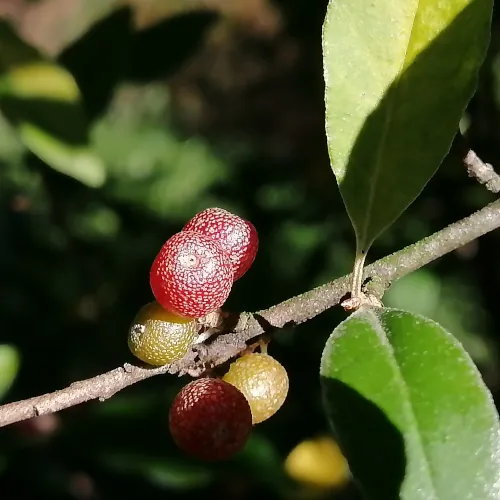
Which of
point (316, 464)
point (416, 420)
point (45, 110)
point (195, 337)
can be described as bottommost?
point (416, 420)

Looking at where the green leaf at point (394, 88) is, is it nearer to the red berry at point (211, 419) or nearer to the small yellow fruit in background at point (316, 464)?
the red berry at point (211, 419)

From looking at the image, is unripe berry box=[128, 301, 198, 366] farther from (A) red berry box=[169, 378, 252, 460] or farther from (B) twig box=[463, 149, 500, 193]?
(B) twig box=[463, 149, 500, 193]

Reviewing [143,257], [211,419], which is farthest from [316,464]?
[211,419]

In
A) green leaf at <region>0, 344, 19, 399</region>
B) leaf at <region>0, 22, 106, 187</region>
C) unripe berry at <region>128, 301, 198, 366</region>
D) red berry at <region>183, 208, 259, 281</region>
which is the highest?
leaf at <region>0, 22, 106, 187</region>

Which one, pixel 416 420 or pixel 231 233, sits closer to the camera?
pixel 416 420

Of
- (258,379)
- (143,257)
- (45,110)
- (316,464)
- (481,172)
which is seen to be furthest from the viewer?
(143,257)

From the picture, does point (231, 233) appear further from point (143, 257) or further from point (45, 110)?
point (143, 257)

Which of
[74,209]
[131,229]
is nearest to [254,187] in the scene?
[131,229]

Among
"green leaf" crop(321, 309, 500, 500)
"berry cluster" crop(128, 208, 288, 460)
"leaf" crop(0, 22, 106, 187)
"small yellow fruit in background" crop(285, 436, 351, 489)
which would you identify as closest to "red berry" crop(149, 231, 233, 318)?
"berry cluster" crop(128, 208, 288, 460)
